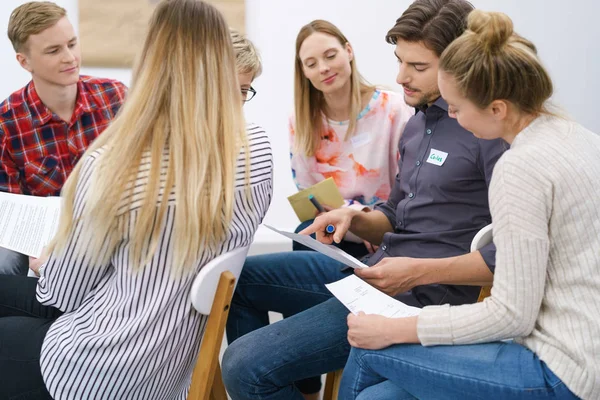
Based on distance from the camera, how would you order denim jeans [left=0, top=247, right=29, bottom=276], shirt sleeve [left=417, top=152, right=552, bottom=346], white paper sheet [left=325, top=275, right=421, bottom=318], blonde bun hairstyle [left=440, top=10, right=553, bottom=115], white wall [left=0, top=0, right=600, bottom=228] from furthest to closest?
white wall [left=0, top=0, right=600, bottom=228]
denim jeans [left=0, top=247, right=29, bottom=276]
white paper sheet [left=325, top=275, right=421, bottom=318]
blonde bun hairstyle [left=440, top=10, right=553, bottom=115]
shirt sleeve [left=417, top=152, right=552, bottom=346]

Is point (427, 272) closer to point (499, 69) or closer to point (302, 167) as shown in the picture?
point (499, 69)

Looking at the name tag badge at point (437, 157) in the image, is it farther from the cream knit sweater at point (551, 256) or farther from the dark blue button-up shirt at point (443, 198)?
the cream knit sweater at point (551, 256)

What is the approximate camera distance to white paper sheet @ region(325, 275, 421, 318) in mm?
1368

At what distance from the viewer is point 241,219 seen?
4.65ft

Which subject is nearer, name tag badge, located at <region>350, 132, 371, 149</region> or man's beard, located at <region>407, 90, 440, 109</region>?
man's beard, located at <region>407, 90, 440, 109</region>

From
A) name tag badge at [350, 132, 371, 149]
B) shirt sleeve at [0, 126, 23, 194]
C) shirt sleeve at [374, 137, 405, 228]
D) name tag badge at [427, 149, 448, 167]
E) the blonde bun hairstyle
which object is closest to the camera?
the blonde bun hairstyle

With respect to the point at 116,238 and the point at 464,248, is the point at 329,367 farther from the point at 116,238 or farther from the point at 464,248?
the point at 116,238

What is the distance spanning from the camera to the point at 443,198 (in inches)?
64.0

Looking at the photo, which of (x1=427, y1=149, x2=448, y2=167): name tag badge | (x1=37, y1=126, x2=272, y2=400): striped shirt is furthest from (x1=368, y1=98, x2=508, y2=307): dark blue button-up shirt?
(x1=37, y1=126, x2=272, y2=400): striped shirt

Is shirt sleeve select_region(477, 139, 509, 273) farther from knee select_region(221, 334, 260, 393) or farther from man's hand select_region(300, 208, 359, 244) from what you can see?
knee select_region(221, 334, 260, 393)

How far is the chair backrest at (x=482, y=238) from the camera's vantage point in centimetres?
138

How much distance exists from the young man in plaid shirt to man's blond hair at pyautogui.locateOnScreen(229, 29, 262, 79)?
0.59 m

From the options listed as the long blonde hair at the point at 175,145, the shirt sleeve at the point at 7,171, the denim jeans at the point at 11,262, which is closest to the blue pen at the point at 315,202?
the long blonde hair at the point at 175,145

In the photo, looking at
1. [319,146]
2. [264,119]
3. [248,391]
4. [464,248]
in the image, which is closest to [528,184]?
[464,248]
